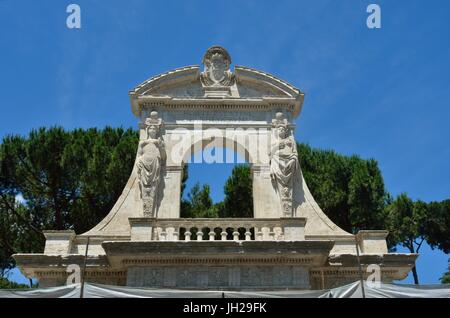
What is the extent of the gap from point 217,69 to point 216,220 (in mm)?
5519

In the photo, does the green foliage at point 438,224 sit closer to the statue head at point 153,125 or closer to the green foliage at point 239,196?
the green foliage at point 239,196

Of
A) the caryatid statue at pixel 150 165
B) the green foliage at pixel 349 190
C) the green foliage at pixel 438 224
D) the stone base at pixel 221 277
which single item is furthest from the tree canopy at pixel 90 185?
the stone base at pixel 221 277

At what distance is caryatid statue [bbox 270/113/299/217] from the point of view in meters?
13.8

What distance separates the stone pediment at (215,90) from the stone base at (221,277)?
562 centimetres

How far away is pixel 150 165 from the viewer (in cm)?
1390

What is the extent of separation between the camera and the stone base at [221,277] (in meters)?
11.8

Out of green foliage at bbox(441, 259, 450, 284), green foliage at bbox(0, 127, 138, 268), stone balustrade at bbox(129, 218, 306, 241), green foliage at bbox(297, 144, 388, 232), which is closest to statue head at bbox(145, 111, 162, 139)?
stone balustrade at bbox(129, 218, 306, 241)

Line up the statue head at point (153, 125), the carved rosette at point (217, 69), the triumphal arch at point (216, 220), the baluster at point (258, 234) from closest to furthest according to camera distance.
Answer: the triumphal arch at point (216, 220) → the baluster at point (258, 234) → the statue head at point (153, 125) → the carved rosette at point (217, 69)

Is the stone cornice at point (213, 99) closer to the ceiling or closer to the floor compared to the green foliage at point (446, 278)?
closer to the ceiling

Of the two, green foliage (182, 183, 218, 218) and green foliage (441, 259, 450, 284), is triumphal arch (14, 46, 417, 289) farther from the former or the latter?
green foliage (441, 259, 450, 284)

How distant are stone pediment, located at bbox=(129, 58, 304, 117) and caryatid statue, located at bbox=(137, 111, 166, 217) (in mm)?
1326

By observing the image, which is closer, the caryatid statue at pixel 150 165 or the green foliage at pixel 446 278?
the caryatid statue at pixel 150 165
